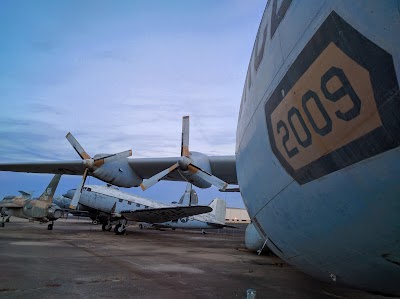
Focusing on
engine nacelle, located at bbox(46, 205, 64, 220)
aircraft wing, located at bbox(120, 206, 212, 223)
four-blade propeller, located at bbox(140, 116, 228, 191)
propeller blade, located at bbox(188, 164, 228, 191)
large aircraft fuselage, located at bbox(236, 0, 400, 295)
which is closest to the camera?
large aircraft fuselage, located at bbox(236, 0, 400, 295)

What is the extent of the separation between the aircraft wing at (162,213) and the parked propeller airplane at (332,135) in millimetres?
18069

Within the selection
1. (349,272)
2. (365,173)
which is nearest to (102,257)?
(349,272)

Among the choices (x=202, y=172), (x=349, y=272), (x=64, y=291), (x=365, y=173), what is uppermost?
(x=202, y=172)

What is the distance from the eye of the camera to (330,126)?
1.81 m

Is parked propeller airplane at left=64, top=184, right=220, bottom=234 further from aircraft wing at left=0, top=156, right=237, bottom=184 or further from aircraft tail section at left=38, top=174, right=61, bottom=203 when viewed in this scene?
aircraft wing at left=0, top=156, right=237, bottom=184

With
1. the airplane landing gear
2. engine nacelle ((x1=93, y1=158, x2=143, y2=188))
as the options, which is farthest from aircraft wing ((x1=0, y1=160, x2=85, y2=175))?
the airplane landing gear

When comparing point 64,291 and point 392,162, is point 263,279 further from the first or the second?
point 392,162

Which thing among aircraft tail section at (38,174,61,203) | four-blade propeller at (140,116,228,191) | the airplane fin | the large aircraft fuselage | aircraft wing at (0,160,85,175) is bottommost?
the large aircraft fuselage

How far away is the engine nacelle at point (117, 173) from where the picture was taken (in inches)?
575

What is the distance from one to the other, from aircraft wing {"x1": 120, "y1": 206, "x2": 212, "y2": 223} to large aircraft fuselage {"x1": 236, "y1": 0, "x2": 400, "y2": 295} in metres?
18.2

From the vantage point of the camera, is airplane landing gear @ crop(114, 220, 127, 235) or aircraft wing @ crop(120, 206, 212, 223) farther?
airplane landing gear @ crop(114, 220, 127, 235)

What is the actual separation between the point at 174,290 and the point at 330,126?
561 cm

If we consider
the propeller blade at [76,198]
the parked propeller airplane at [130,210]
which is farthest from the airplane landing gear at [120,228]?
the propeller blade at [76,198]

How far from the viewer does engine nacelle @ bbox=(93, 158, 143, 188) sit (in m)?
14.6
